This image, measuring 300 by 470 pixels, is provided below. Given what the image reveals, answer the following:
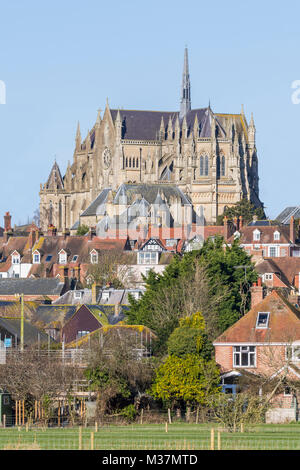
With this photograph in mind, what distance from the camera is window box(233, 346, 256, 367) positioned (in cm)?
5447

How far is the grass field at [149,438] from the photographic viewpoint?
3494cm

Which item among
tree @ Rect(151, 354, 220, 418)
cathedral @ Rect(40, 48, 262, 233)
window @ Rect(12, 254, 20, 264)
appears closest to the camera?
tree @ Rect(151, 354, 220, 418)

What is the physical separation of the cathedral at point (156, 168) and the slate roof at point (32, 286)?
6312 cm

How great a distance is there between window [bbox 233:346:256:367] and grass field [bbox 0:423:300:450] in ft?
31.8

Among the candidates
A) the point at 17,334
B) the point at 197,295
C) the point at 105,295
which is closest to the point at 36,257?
the point at 105,295

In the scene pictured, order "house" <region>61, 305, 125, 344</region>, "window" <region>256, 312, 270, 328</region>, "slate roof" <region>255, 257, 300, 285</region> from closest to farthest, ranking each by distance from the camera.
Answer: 1. "window" <region>256, 312, 270, 328</region>
2. "house" <region>61, 305, 125, 344</region>
3. "slate roof" <region>255, 257, 300, 285</region>

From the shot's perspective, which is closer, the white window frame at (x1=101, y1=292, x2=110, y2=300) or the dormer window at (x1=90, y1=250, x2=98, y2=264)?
the white window frame at (x1=101, y1=292, x2=110, y2=300)

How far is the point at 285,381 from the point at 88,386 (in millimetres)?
7302

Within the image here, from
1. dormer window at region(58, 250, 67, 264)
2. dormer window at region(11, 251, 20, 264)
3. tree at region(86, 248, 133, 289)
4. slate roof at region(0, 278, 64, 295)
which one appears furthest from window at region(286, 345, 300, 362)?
dormer window at region(11, 251, 20, 264)

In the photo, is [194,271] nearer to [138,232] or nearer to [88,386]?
[88,386]

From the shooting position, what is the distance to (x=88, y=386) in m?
49.8

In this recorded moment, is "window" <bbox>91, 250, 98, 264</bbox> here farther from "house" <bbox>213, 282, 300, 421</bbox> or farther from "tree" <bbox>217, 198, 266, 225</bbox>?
"house" <bbox>213, 282, 300, 421</bbox>

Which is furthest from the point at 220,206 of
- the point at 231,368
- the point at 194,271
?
the point at 231,368

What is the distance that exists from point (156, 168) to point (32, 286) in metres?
89.5
